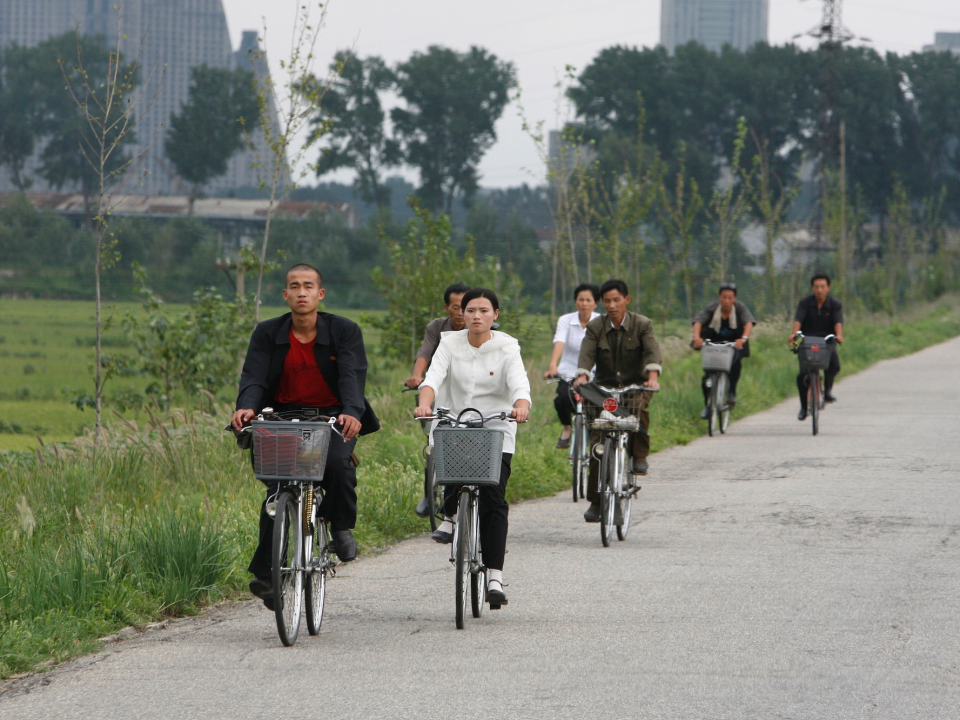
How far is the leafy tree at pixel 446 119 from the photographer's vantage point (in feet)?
219

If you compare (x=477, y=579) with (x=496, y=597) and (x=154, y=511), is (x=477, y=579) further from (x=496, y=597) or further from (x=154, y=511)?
(x=154, y=511)

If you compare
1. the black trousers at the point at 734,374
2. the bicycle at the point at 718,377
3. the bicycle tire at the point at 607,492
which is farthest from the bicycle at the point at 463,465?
the black trousers at the point at 734,374

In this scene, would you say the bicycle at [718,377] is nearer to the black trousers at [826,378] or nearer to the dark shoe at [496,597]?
the black trousers at [826,378]

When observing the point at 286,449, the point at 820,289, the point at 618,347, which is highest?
the point at 820,289

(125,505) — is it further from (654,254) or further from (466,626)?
(654,254)

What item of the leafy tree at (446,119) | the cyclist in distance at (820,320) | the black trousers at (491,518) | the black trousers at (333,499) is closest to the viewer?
the black trousers at (333,499)

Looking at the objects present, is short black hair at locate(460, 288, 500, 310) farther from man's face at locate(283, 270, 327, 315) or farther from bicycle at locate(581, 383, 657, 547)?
bicycle at locate(581, 383, 657, 547)

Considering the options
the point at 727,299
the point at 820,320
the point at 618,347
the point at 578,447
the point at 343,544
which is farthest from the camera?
the point at 820,320

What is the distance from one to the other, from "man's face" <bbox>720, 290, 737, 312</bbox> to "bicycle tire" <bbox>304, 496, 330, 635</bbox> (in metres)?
9.97

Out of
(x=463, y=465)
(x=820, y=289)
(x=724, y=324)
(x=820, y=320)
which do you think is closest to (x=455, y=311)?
(x=463, y=465)

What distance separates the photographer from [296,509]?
18.9 feet

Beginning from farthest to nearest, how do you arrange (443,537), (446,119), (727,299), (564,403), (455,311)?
(446,119)
(727,299)
(564,403)
(455,311)
(443,537)

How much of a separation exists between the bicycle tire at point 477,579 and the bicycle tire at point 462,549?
3.4 inches

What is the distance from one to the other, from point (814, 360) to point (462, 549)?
32.6 feet
